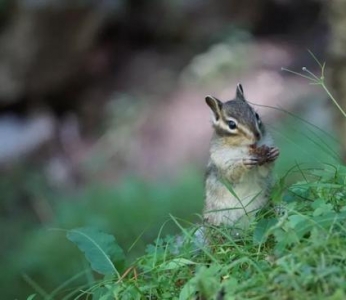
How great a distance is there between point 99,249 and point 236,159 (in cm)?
85

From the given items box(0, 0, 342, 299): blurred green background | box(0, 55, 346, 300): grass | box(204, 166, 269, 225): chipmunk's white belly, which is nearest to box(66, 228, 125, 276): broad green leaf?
box(0, 55, 346, 300): grass


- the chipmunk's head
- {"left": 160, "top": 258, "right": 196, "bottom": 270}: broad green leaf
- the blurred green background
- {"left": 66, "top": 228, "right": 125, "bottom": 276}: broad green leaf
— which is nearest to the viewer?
{"left": 160, "top": 258, "right": 196, "bottom": 270}: broad green leaf

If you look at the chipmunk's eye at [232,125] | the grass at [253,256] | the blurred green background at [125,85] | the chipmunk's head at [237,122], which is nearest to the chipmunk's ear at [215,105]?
the chipmunk's head at [237,122]

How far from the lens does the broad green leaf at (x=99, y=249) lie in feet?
10.3

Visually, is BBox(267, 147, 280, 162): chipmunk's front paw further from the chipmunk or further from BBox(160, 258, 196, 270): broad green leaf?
BBox(160, 258, 196, 270): broad green leaf

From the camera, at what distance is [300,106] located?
1175 centimetres

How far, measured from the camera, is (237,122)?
3877 mm

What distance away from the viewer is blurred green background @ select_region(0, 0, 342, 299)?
459 inches

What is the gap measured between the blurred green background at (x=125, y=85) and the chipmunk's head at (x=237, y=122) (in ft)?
21.1

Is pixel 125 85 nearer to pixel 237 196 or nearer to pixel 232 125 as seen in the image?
pixel 232 125

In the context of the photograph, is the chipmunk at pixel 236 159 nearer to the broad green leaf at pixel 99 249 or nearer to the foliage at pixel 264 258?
the foliage at pixel 264 258

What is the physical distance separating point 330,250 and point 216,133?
1657 millimetres

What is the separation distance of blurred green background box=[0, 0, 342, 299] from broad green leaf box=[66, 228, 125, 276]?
7.19m

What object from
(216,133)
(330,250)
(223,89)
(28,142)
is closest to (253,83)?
(223,89)
